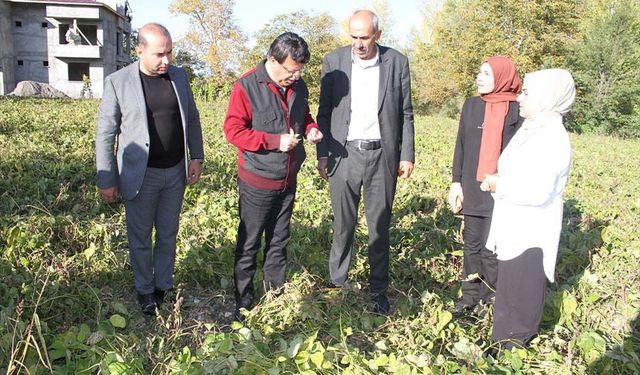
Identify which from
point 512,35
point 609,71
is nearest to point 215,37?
point 512,35

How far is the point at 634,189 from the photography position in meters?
7.18

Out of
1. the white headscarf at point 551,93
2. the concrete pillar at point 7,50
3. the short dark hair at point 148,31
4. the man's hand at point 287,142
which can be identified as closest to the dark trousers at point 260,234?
the man's hand at point 287,142

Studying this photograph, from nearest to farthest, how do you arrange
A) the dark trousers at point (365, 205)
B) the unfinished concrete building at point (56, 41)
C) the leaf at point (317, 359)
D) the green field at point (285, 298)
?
the leaf at point (317, 359) → the green field at point (285, 298) → the dark trousers at point (365, 205) → the unfinished concrete building at point (56, 41)

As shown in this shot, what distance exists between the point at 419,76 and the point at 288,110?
41202mm

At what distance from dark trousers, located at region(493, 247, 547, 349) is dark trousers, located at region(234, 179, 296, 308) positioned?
141 cm

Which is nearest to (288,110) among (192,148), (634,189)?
(192,148)

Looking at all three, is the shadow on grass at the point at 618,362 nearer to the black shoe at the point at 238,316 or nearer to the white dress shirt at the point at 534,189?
the white dress shirt at the point at 534,189

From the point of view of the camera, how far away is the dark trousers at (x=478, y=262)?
136 inches

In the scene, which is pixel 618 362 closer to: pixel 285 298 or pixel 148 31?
pixel 285 298

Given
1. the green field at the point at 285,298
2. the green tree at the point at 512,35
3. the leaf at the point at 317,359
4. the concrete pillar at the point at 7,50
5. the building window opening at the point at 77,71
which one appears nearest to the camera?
the leaf at the point at 317,359

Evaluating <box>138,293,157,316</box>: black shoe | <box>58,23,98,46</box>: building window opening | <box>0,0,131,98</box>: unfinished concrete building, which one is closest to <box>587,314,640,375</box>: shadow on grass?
<box>138,293,157,316</box>: black shoe

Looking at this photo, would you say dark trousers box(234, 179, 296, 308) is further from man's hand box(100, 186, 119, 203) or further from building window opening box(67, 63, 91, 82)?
building window opening box(67, 63, 91, 82)

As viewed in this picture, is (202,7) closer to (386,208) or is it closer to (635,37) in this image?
(635,37)

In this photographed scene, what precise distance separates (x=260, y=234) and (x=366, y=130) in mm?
993
